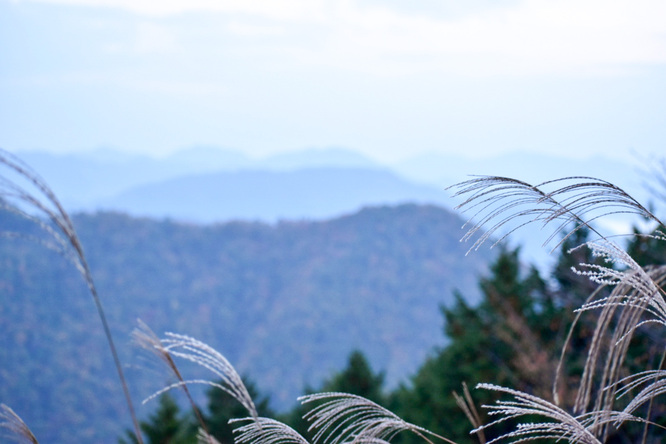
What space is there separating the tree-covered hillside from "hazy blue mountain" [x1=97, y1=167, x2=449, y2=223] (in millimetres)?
39443

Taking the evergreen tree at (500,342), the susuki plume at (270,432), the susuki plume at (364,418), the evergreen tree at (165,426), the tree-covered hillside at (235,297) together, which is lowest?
the tree-covered hillside at (235,297)

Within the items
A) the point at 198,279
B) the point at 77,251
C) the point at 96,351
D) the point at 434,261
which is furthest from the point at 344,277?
the point at 77,251

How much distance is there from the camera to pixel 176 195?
118 m

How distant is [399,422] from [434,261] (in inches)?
2831

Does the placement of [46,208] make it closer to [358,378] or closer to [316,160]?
[358,378]

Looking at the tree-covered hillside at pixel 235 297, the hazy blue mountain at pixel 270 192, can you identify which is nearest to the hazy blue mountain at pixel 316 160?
the hazy blue mountain at pixel 270 192

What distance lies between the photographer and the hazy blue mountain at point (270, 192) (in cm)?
11594

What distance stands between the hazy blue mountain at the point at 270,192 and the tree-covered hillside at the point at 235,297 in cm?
3944

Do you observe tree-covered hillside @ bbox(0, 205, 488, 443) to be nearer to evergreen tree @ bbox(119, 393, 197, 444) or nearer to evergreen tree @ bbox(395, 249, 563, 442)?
evergreen tree @ bbox(119, 393, 197, 444)

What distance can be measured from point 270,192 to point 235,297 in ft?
167

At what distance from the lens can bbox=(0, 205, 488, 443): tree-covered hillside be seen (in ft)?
162

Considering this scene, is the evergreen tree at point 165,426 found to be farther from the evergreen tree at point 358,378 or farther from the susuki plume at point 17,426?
the susuki plume at point 17,426

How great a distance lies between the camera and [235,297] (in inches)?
2707

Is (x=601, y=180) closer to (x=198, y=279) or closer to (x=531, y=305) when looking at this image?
(x=531, y=305)
